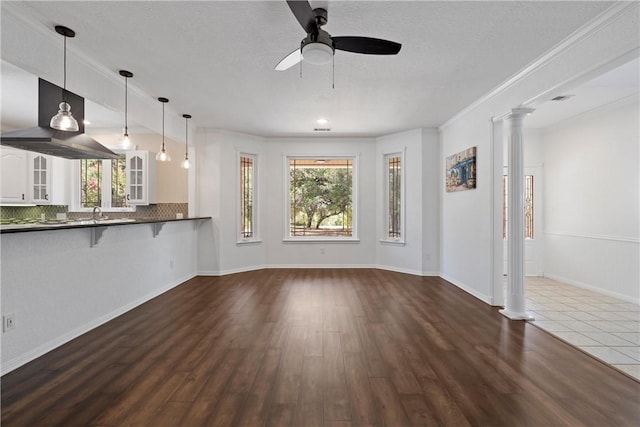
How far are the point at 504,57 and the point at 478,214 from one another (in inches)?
80.9

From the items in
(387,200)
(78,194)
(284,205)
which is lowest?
(284,205)

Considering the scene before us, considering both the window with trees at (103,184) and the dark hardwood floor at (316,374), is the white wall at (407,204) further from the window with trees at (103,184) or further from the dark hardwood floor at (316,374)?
the window with trees at (103,184)

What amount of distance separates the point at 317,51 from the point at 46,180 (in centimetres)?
645

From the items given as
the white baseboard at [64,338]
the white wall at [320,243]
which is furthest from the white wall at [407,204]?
the white baseboard at [64,338]

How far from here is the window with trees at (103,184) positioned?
19.9ft

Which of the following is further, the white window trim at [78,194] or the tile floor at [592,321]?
the white window trim at [78,194]

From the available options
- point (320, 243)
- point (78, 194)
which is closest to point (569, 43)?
point (320, 243)

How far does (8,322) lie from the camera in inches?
91.4

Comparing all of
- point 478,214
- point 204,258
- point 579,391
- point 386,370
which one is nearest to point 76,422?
point 386,370

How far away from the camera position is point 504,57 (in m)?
3.04

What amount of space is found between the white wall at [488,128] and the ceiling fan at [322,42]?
1.64 meters

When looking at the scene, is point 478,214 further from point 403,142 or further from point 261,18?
point 261,18

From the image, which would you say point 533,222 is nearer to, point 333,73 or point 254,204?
point 333,73

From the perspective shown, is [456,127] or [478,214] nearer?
[478,214]
